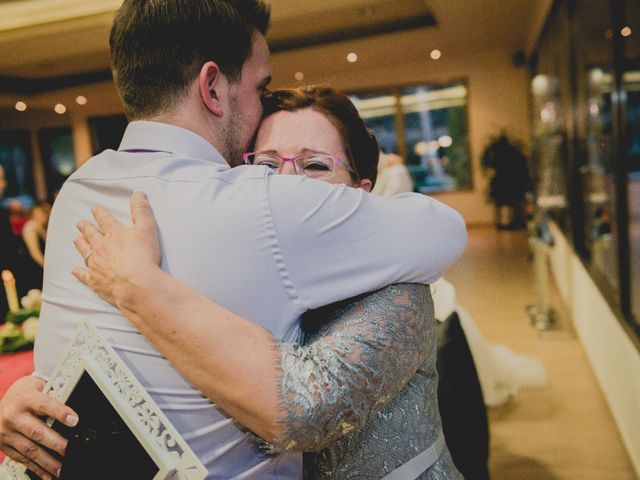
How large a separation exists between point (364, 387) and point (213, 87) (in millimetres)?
537

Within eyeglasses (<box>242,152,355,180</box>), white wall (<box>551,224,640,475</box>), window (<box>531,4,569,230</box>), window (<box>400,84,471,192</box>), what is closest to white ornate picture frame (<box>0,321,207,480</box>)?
eyeglasses (<box>242,152,355,180</box>)

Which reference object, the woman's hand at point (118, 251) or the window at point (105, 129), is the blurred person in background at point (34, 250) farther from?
the window at point (105, 129)

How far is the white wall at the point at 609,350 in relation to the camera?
279 centimetres

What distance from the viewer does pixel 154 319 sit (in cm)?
80

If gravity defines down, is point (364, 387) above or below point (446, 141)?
below

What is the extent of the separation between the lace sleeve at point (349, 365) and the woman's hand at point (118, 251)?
0.73 feet

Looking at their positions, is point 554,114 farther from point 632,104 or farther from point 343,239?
point 343,239

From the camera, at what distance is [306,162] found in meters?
1.18

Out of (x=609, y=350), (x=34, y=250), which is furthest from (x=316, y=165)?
(x=34, y=250)

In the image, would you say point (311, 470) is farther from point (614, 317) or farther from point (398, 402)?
point (614, 317)

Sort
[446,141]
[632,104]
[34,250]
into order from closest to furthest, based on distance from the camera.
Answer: [632,104], [34,250], [446,141]

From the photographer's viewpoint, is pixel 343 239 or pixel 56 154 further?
pixel 56 154

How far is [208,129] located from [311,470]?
1.96 feet

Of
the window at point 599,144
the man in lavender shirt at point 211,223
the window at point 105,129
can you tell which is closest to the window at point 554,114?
the window at point 599,144
